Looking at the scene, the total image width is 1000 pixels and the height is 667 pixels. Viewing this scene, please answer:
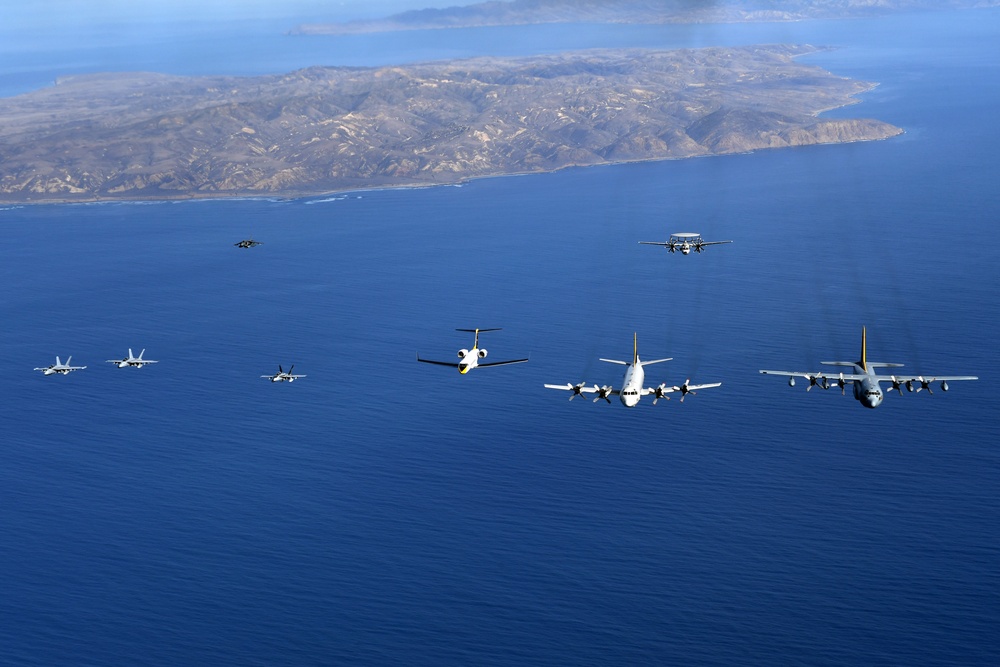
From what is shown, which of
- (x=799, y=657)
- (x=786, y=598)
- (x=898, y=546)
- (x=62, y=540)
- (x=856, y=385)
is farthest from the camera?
(x=62, y=540)

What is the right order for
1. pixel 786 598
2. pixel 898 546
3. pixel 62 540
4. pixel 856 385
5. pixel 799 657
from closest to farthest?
pixel 856 385 < pixel 799 657 < pixel 786 598 < pixel 898 546 < pixel 62 540

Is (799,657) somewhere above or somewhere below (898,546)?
below

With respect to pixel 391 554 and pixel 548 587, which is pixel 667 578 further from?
pixel 391 554

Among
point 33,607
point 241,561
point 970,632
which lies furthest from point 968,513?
point 33,607

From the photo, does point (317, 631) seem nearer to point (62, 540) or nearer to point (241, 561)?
point (241, 561)

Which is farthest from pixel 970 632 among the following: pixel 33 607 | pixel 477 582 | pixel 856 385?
pixel 33 607

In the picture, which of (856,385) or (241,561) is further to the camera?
(241,561)

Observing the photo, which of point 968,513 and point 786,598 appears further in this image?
point 968,513

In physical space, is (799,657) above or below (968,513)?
below

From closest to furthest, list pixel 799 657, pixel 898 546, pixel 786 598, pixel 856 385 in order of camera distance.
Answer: pixel 856 385 < pixel 799 657 < pixel 786 598 < pixel 898 546

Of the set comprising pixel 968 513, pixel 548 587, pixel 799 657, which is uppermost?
pixel 968 513
